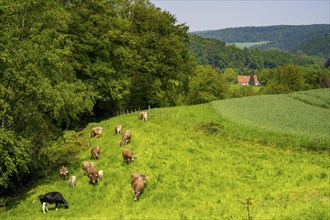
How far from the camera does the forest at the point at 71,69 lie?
2517cm

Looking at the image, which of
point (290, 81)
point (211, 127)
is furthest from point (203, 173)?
point (290, 81)

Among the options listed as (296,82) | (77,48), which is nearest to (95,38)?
(77,48)

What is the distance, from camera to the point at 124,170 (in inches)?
1081

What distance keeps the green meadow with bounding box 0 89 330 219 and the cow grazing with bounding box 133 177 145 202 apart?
0.50 m

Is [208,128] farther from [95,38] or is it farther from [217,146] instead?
[95,38]

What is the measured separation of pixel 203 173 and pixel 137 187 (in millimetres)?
6072

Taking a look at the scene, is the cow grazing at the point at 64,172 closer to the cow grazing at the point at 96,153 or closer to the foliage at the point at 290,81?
the cow grazing at the point at 96,153

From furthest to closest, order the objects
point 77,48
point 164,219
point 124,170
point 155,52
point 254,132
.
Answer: point 155,52
point 77,48
point 254,132
point 124,170
point 164,219

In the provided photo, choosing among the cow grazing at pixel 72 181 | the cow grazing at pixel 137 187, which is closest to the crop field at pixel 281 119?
the cow grazing at pixel 137 187

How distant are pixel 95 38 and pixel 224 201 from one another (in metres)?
28.2

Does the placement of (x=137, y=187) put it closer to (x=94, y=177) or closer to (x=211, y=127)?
(x=94, y=177)

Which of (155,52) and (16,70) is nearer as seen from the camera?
A: (16,70)

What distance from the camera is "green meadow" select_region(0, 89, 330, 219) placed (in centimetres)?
2062

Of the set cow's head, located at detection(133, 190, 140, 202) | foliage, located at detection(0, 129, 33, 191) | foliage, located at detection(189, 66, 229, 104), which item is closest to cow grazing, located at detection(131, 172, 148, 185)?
cow's head, located at detection(133, 190, 140, 202)
